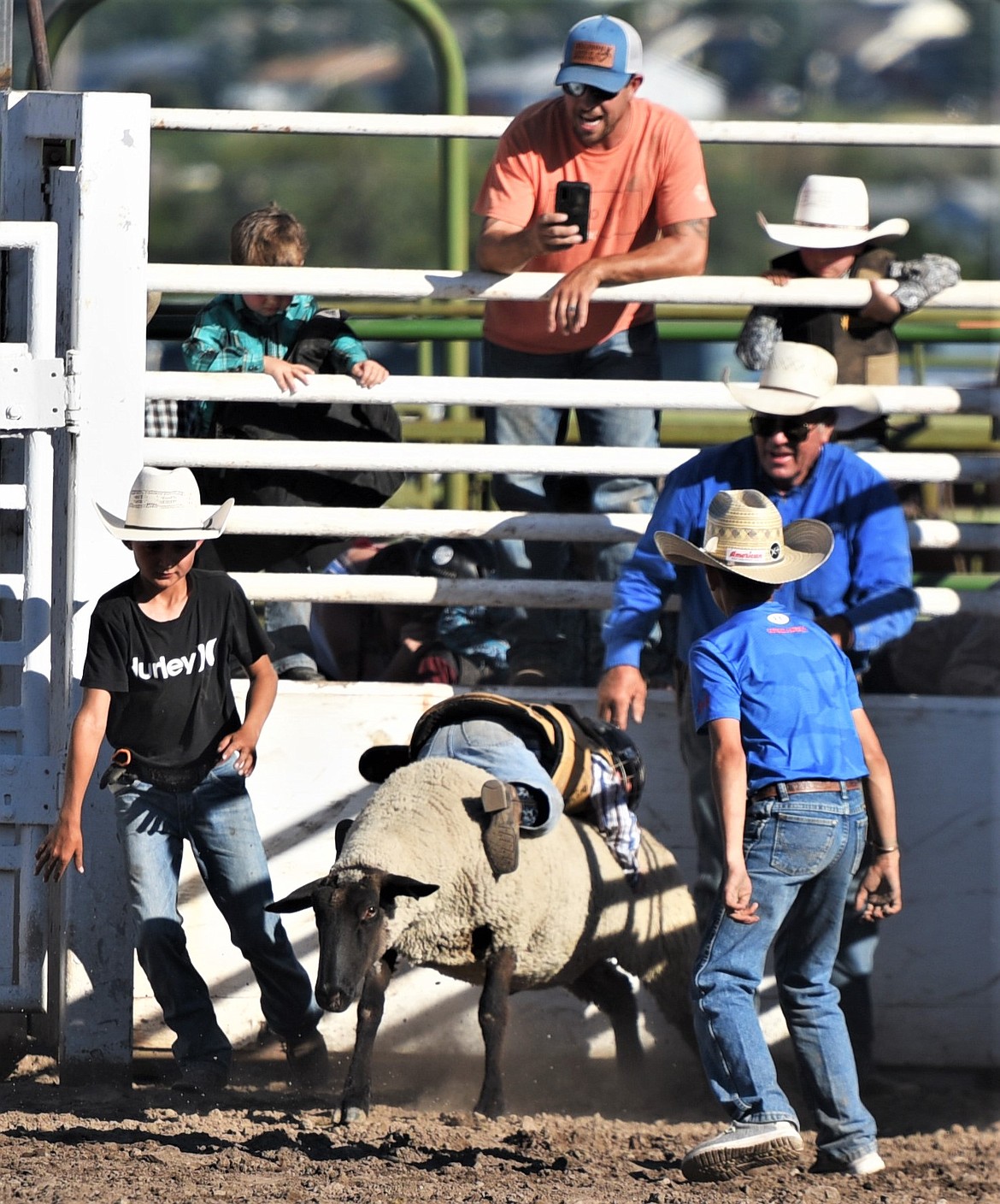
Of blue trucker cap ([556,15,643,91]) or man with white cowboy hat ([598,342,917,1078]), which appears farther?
blue trucker cap ([556,15,643,91])

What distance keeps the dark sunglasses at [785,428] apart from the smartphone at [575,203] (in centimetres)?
85

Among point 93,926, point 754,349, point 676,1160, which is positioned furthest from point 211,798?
point 754,349

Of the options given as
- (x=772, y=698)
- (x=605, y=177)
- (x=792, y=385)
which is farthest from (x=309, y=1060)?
(x=605, y=177)

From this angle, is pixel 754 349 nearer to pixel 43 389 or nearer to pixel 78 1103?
pixel 43 389

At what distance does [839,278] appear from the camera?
604 centimetres

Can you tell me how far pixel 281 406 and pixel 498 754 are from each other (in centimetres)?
163

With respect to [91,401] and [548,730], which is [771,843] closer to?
[548,730]

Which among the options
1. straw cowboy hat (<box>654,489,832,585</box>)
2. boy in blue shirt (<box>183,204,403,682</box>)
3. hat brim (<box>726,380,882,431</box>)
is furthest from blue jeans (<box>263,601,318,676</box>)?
straw cowboy hat (<box>654,489,832,585</box>)

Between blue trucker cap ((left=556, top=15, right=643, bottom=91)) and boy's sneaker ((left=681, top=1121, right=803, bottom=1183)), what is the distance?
332 cm

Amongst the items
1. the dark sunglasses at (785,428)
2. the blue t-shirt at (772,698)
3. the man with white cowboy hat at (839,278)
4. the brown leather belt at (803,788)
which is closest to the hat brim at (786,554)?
the blue t-shirt at (772,698)

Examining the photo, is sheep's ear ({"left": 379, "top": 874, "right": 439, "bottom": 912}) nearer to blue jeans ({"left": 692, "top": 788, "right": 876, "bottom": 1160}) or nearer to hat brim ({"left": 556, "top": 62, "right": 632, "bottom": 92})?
blue jeans ({"left": 692, "top": 788, "right": 876, "bottom": 1160})

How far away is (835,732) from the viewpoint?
4625 mm

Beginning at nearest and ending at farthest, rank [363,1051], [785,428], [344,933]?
[344,933] → [363,1051] → [785,428]

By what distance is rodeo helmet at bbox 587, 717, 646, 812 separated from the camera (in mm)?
5461
